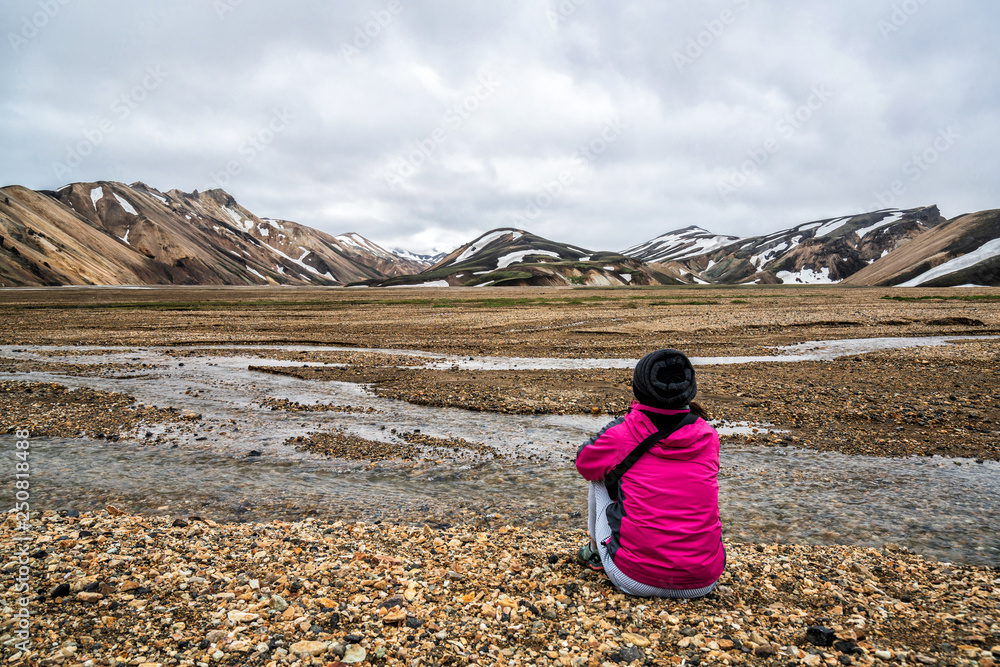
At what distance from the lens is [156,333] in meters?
33.7

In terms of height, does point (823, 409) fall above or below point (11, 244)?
below

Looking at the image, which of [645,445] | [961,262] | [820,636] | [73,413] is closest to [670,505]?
[645,445]

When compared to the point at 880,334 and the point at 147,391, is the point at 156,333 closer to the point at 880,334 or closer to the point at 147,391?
the point at 147,391

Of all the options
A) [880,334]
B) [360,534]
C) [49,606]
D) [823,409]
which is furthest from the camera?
[880,334]

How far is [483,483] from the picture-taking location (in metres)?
9.19

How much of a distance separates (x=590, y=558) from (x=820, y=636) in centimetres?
218

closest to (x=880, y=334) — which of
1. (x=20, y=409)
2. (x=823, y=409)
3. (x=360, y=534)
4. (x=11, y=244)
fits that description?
(x=823, y=409)

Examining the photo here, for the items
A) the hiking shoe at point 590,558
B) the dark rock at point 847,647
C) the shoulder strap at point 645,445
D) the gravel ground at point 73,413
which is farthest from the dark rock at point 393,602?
the gravel ground at point 73,413

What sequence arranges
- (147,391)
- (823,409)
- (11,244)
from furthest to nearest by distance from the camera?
(11,244)
(147,391)
(823,409)

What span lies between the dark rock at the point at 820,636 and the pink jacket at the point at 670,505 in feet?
2.73

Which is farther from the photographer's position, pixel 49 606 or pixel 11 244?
A: pixel 11 244

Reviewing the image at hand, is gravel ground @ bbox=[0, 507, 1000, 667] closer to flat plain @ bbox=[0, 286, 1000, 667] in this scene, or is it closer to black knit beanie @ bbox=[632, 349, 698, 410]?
flat plain @ bbox=[0, 286, 1000, 667]

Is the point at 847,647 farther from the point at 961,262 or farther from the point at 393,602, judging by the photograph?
the point at 961,262

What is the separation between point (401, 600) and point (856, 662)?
3984 millimetres
